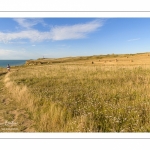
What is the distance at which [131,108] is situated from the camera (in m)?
5.82
